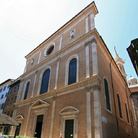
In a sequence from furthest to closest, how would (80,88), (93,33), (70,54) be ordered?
(70,54) → (93,33) → (80,88)

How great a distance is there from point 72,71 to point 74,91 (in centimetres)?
284

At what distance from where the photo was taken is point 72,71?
14461mm

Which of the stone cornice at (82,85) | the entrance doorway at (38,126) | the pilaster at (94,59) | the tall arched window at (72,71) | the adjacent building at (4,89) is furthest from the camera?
the adjacent building at (4,89)

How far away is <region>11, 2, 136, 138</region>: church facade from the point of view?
416 inches

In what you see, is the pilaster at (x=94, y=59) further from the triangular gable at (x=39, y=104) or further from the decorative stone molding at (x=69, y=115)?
the triangular gable at (x=39, y=104)

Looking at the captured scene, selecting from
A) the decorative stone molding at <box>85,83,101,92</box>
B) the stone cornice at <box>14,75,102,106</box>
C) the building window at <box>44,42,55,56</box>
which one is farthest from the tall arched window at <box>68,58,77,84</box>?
the building window at <box>44,42,55,56</box>

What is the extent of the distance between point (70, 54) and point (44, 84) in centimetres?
576

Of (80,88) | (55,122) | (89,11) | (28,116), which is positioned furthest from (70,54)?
(28,116)

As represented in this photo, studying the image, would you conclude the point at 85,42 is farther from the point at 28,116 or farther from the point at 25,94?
the point at 25,94

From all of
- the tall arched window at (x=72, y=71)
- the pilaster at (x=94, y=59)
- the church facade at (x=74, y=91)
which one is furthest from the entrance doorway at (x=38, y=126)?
the pilaster at (x=94, y=59)

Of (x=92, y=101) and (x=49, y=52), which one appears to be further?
(x=49, y=52)

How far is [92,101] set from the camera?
34.5 ft

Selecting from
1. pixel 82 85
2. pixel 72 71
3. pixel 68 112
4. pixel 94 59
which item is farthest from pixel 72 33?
pixel 68 112

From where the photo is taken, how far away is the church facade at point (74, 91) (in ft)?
34.7
